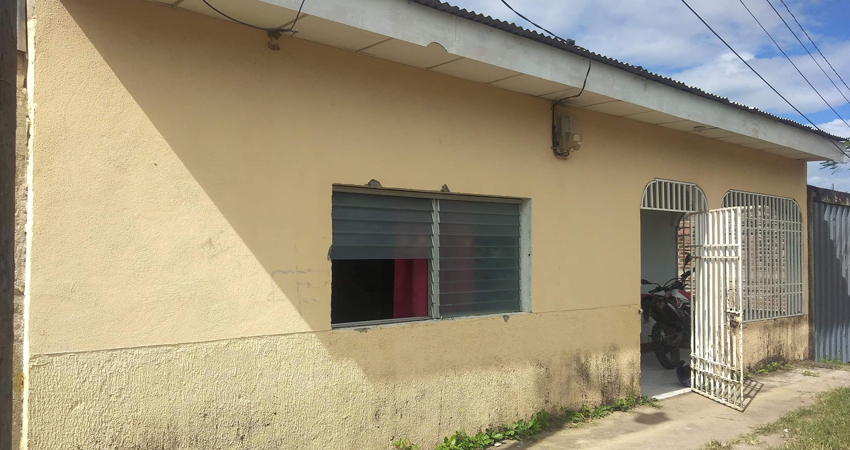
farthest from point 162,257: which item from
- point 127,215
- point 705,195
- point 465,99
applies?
point 705,195

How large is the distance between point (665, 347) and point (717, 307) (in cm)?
160

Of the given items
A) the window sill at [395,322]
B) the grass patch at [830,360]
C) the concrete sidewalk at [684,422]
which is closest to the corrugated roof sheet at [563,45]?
the window sill at [395,322]

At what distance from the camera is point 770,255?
356 inches

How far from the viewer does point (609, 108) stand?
649cm

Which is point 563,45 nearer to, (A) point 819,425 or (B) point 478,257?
(B) point 478,257

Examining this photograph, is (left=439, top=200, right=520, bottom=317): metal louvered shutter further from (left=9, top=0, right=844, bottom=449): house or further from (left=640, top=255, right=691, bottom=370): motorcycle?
(left=640, top=255, right=691, bottom=370): motorcycle

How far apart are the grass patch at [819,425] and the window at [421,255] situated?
8.72 feet

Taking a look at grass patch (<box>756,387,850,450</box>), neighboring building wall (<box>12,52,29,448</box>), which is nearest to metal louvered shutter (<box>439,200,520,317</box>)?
grass patch (<box>756,387,850,450</box>)

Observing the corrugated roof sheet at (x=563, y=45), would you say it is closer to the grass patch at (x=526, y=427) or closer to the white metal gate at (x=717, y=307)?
the white metal gate at (x=717, y=307)

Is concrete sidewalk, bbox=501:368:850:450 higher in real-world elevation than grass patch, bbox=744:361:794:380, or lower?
lower

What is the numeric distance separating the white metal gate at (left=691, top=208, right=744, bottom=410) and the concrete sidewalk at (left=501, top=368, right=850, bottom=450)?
26cm

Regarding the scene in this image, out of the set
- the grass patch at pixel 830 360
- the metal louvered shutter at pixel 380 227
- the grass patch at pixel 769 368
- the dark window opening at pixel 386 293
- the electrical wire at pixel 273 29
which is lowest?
the grass patch at pixel 830 360

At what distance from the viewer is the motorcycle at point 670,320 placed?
8.69 metres

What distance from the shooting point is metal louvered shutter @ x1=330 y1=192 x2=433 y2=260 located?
4.73 m
